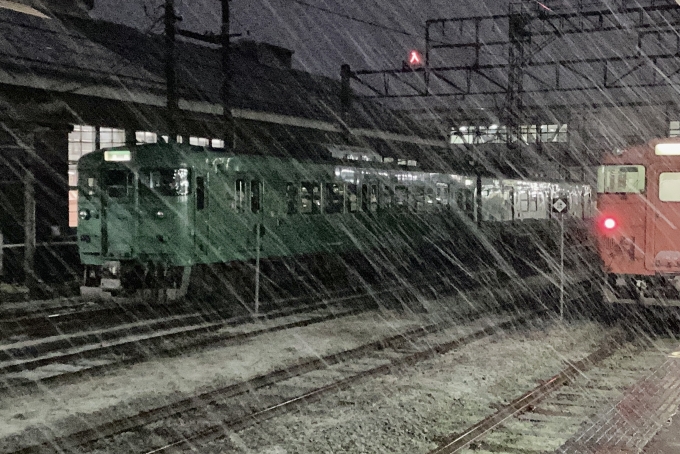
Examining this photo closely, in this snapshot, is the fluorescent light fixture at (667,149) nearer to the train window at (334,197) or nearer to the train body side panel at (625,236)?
the train body side panel at (625,236)

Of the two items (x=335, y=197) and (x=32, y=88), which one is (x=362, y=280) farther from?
(x=32, y=88)

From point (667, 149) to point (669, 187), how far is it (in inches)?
24.4

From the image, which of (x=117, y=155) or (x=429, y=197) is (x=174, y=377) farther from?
(x=429, y=197)

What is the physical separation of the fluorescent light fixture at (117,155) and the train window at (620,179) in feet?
27.7

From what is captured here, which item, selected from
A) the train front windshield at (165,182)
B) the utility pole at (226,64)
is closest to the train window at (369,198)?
the utility pole at (226,64)

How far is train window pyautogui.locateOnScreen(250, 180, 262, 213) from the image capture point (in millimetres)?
16673

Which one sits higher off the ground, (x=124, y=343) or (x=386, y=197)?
(x=386, y=197)

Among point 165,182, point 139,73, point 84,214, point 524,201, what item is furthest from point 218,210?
point 524,201

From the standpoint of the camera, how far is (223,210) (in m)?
15.9

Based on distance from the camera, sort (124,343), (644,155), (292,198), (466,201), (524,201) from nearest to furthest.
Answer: (124,343), (644,155), (292,198), (466,201), (524,201)

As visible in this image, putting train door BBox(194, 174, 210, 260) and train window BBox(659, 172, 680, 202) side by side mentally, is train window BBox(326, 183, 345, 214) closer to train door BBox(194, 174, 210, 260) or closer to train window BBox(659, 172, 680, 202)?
train door BBox(194, 174, 210, 260)

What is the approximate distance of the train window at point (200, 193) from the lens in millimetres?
15430

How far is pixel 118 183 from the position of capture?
52.5 ft

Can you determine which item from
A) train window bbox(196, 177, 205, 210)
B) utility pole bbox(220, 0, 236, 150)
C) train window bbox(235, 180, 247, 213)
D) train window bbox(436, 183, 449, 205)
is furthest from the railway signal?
train window bbox(196, 177, 205, 210)
